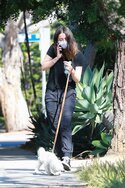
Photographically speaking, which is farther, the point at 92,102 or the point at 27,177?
the point at 92,102

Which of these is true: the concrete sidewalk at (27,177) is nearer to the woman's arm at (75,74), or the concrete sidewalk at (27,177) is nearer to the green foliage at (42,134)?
the green foliage at (42,134)

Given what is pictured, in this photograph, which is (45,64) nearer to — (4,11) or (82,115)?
(82,115)

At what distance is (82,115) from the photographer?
12.4 meters

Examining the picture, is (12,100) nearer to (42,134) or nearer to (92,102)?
(42,134)

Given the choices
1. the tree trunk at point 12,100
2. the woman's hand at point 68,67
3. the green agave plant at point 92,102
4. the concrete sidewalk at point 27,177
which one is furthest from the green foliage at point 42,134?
the tree trunk at point 12,100

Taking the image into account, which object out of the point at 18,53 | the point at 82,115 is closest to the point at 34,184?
the point at 82,115

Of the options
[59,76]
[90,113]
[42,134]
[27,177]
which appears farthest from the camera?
[42,134]

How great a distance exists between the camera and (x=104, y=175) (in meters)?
8.48

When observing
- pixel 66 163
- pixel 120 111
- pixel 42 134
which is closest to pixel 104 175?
pixel 66 163

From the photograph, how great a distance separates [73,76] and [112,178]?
7.51 ft

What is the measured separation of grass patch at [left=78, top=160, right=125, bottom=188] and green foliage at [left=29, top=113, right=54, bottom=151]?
11.0 ft

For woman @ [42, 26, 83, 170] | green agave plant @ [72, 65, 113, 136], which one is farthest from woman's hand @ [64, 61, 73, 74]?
green agave plant @ [72, 65, 113, 136]

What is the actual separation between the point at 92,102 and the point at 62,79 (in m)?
2.17

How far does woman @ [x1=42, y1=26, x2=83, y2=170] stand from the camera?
10.3 meters
